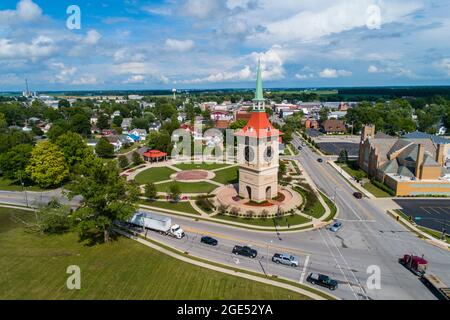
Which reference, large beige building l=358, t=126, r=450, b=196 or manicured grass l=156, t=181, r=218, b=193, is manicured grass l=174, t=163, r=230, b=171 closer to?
manicured grass l=156, t=181, r=218, b=193

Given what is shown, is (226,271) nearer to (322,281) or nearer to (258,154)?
(322,281)

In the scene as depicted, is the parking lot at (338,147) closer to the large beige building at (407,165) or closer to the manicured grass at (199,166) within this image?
the large beige building at (407,165)

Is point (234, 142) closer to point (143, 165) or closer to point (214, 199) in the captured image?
point (143, 165)

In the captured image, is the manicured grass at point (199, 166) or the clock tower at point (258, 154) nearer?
the clock tower at point (258, 154)

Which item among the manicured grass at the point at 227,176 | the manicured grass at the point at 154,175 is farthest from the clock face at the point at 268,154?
the manicured grass at the point at 154,175

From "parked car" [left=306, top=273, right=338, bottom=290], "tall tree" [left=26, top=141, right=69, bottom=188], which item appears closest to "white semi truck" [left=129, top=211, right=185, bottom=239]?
"parked car" [left=306, top=273, right=338, bottom=290]

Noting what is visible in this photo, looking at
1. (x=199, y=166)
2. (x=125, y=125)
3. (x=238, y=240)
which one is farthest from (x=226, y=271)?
(x=125, y=125)

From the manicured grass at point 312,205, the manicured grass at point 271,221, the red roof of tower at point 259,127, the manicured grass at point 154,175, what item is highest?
the red roof of tower at point 259,127

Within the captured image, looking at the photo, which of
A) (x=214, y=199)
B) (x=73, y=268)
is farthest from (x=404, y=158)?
(x=73, y=268)
